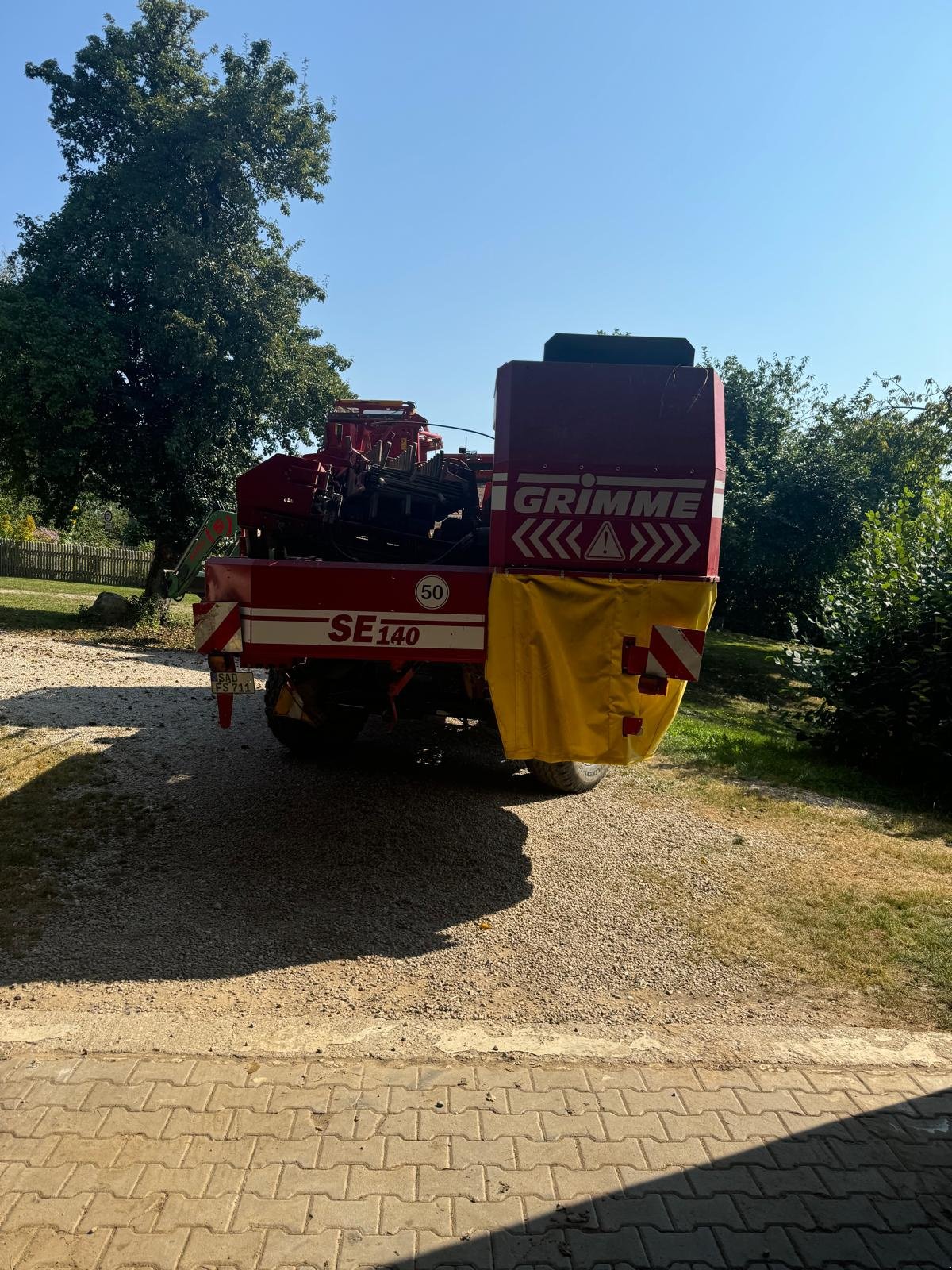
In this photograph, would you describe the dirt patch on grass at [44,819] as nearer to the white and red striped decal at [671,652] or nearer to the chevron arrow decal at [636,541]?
the white and red striped decal at [671,652]

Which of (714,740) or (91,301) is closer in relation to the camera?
(714,740)

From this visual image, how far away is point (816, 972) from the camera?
3928mm

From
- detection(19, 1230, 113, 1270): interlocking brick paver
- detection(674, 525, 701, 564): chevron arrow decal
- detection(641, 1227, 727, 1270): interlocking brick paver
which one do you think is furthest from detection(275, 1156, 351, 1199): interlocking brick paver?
detection(674, 525, 701, 564): chevron arrow decal

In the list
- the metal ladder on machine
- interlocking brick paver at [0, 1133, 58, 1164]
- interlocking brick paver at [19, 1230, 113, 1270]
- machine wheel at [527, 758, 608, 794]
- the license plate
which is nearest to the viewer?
interlocking brick paver at [19, 1230, 113, 1270]

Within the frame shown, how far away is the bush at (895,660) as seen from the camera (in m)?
8.34

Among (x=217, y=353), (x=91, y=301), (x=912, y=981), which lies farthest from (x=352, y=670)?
(x=91, y=301)

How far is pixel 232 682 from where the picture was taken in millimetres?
4633

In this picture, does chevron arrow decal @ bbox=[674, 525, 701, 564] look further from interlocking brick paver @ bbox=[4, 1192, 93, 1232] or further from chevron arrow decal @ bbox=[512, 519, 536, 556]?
interlocking brick paver @ bbox=[4, 1192, 93, 1232]

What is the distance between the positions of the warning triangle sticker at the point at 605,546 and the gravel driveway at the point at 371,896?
6.07 feet

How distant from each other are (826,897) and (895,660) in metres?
5.00

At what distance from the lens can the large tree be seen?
14.1 metres

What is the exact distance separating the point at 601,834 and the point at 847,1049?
237 centimetres

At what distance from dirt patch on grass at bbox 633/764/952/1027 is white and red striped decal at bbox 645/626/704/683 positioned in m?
1.26

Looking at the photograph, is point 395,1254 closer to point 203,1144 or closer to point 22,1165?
point 203,1144
